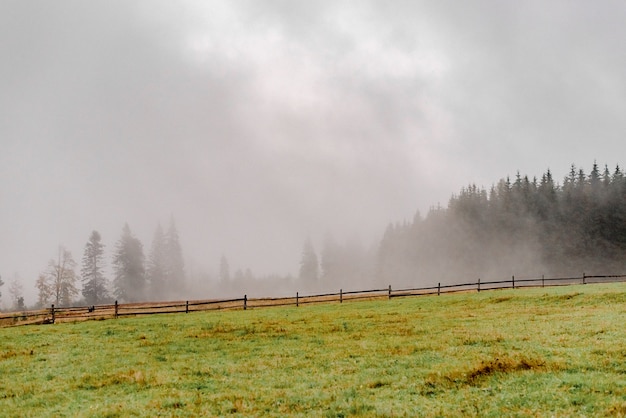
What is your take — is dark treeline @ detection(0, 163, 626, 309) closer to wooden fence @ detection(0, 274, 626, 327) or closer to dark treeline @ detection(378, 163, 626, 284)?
dark treeline @ detection(378, 163, 626, 284)

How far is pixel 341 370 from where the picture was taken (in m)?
15.0

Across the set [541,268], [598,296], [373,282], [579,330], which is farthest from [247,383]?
[373,282]

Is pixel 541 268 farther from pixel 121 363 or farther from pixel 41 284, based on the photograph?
pixel 41 284

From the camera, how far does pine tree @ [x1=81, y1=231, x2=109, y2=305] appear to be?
3698 inches

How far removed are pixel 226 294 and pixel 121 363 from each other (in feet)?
420

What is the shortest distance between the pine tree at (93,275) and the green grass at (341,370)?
7315 cm

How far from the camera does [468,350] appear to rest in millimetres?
16891

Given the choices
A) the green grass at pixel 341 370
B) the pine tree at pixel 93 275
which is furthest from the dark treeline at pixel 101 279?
the green grass at pixel 341 370

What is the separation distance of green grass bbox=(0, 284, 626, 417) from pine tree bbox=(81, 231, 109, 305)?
73.2 m

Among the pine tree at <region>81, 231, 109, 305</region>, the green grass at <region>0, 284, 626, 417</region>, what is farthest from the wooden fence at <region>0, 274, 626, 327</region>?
the pine tree at <region>81, 231, 109, 305</region>

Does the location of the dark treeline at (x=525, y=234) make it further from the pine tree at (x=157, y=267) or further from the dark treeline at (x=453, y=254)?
the pine tree at (x=157, y=267)

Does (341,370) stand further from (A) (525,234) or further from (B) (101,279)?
(A) (525,234)

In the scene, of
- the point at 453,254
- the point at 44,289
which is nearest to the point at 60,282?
the point at 44,289

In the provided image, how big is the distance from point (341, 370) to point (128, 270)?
9440 centimetres
